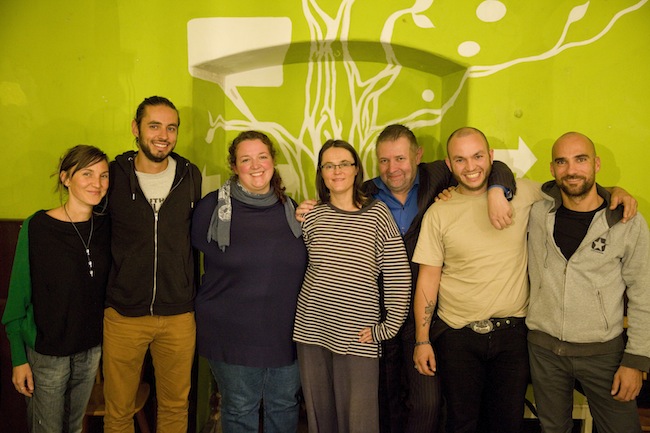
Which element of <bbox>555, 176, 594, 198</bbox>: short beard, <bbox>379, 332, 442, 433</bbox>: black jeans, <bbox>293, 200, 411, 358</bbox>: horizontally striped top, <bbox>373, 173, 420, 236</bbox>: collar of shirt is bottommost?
<bbox>379, 332, 442, 433</bbox>: black jeans

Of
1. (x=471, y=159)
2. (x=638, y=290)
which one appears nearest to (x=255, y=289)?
(x=471, y=159)

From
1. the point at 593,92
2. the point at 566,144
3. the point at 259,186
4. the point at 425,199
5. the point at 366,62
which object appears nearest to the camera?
the point at 566,144

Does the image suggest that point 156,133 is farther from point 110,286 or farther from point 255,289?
point 255,289

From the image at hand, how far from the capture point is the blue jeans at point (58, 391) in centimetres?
209

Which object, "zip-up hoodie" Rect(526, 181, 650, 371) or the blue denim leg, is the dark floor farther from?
"zip-up hoodie" Rect(526, 181, 650, 371)

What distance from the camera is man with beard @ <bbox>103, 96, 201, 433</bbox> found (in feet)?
7.32

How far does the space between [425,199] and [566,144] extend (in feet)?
2.30

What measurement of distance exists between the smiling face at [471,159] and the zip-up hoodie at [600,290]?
351 millimetres

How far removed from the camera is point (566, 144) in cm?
206

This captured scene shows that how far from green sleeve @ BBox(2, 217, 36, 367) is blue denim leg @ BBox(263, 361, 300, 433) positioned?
3.65 ft

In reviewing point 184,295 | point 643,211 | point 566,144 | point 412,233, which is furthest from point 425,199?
point 643,211

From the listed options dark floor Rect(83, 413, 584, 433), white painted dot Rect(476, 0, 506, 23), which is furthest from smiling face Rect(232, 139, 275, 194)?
dark floor Rect(83, 413, 584, 433)

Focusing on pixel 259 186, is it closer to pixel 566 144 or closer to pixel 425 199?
pixel 425 199

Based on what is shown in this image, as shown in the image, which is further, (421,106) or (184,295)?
(421,106)
